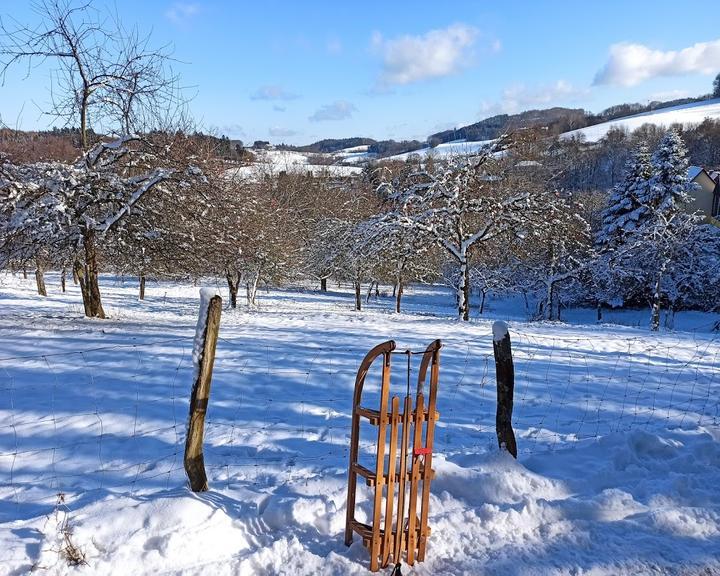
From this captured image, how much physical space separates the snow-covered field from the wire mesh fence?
3 cm

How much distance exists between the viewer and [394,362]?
28.0 ft

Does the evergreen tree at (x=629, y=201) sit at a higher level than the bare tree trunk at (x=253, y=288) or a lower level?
higher

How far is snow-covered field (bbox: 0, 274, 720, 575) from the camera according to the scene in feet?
10.6

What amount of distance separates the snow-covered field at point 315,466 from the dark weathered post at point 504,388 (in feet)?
0.79

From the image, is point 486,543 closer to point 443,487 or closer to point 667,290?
point 443,487

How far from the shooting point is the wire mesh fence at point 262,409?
15.1ft

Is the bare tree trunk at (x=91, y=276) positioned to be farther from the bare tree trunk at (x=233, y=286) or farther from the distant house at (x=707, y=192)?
the distant house at (x=707, y=192)

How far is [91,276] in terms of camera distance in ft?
43.9

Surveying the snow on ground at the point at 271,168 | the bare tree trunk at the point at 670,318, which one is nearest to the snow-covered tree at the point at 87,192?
the snow on ground at the point at 271,168

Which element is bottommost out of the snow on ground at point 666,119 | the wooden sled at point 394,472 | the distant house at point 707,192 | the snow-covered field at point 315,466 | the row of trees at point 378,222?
the snow-covered field at point 315,466

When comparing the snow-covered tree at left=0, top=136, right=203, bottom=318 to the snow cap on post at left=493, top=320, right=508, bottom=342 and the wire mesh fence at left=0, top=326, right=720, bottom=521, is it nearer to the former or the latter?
the wire mesh fence at left=0, top=326, right=720, bottom=521

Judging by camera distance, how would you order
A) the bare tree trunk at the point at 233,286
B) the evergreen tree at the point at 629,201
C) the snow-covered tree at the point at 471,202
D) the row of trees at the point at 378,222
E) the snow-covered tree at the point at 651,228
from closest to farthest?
the row of trees at the point at 378,222, the snow-covered tree at the point at 471,202, the snow-covered tree at the point at 651,228, the bare tree trunk at the point at 233,286, the evergreen tree at the point at 629,201

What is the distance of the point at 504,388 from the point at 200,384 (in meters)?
2.68

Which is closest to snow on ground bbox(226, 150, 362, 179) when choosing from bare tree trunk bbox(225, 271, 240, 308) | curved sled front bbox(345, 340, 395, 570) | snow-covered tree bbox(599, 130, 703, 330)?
bare tree trunk bbox(225, 271, 240, 308)
